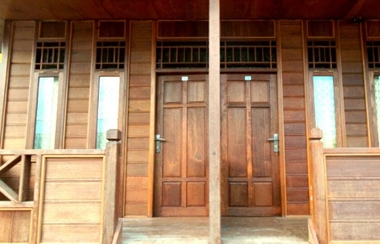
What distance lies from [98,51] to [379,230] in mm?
3678

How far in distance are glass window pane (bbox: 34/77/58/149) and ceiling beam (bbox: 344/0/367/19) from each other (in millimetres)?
3841

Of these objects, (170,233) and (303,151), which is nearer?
(170,233)

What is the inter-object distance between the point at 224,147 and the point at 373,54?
2285 mm

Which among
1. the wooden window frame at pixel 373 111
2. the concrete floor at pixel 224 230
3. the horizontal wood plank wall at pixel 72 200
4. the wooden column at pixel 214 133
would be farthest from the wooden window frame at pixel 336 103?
the horizontal wood plank wall at pixel 72 200

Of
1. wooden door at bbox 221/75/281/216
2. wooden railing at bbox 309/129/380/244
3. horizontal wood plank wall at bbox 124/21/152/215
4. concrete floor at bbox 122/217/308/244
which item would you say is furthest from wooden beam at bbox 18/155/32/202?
wooden railing at bbox 309/129/380/244

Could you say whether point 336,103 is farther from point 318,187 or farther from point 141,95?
point 141,95

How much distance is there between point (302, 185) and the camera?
394 centimetres

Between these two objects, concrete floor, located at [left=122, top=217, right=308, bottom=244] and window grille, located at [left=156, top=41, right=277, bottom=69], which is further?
window grille, located at [left=156, top=41, right=277, bottom=69]

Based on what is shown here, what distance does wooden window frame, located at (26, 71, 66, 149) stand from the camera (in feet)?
13.3

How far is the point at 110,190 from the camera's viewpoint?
2.66 m

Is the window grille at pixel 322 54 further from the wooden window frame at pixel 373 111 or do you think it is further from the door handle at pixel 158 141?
the door handle at pixel 158 141

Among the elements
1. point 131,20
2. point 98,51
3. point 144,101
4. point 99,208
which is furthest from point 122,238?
point 131,20

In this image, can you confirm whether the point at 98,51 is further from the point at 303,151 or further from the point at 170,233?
the point at 303,151

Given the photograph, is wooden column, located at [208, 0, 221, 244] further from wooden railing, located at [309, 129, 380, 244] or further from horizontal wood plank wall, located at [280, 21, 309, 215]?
horizontal wood plank wall, located at [280, 21, 309, 215]
